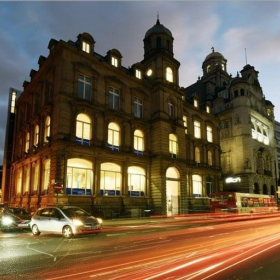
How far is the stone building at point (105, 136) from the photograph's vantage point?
27.2 meters

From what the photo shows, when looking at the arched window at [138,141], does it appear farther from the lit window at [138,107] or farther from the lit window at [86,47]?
the lit window at [86,47]

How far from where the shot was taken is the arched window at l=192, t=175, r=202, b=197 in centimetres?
4147

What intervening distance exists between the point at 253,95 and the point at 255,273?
→ 59.8m

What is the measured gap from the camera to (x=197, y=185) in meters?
42.2

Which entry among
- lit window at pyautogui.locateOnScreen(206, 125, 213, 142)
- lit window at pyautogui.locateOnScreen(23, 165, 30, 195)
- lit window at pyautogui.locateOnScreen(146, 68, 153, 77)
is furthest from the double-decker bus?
lit window at pyautogui.locateOnScreen(23, 165, 30, 195)

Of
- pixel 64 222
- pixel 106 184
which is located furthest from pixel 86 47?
pixel 64 222

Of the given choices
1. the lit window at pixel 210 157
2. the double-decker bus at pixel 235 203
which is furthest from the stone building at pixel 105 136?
the double-decker bus at pixel 235 203

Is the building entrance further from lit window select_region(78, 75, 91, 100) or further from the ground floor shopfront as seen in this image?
lit window select_region(78, 75, 91, 100)

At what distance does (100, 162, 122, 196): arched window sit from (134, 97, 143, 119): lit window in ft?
25.5

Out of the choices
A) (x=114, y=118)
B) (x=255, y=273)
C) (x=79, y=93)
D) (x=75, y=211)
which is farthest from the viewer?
(x=114, y=118)

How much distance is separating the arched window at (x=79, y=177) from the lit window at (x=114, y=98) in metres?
7.87

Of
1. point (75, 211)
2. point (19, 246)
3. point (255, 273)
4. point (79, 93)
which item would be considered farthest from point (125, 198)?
point (255, 273)

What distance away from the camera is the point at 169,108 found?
37.4 metres

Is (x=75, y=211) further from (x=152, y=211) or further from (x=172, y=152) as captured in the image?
(x=172, y=152)
